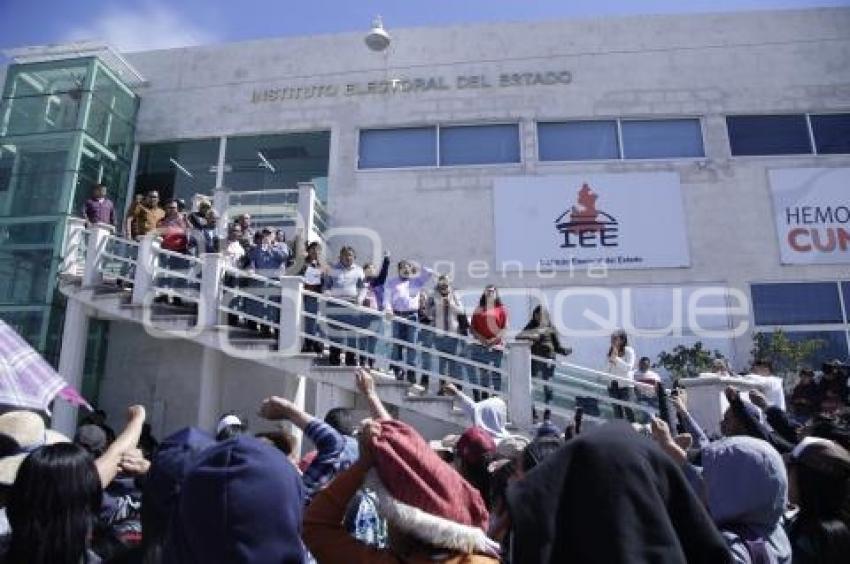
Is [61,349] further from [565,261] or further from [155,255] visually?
[565,261]

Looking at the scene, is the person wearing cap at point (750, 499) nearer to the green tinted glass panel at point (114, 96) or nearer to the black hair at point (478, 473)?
the black hair at point (478, 473)

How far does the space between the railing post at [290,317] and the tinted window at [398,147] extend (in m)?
5.29

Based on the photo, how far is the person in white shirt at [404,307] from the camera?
8.84 metres

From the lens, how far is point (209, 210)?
10.8m

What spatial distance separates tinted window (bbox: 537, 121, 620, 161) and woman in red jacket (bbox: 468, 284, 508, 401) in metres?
5.45

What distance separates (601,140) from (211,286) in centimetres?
818

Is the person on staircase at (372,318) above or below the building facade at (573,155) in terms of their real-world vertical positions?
below

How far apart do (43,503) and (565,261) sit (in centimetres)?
1124

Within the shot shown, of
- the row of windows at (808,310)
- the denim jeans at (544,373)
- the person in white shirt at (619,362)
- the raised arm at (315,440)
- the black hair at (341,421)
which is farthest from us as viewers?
the row of windows at (808,310)

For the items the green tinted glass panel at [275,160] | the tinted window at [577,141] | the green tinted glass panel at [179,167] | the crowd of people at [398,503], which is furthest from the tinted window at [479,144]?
the crowd of people at [398,503]

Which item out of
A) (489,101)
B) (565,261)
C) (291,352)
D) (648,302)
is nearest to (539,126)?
(489,101)

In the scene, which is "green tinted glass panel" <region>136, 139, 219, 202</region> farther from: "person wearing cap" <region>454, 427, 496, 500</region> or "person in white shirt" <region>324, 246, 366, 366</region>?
"person wearing cap" <region>454, 427, 496, 500</region>

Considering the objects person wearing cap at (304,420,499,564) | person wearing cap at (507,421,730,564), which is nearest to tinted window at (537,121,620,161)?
person wearing cap at (304,420,499,564)

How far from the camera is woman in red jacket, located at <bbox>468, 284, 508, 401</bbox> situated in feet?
27.7
